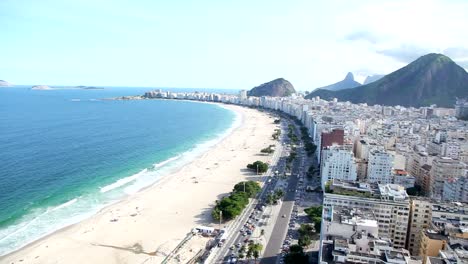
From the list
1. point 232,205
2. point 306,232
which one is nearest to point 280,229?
point 306,232

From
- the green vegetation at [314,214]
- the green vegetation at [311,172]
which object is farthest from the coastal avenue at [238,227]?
the green vegetation at [314,214]

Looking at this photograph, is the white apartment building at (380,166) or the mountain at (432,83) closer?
the white apartment building at (380,166)

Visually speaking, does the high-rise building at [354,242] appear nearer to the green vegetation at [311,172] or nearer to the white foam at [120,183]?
the green vegetation at [311,172]

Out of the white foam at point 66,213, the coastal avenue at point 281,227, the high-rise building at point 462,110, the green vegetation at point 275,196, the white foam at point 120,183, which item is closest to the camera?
the coastal avenue at point 281,227

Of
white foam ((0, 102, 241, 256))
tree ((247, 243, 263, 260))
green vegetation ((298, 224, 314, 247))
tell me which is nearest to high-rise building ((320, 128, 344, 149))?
white foam ((0, 102, 241, 256))

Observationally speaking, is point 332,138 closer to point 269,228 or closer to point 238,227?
point 269,228

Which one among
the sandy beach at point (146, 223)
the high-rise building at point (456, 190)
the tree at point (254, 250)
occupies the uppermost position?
the high-rise building at point (456, 190)

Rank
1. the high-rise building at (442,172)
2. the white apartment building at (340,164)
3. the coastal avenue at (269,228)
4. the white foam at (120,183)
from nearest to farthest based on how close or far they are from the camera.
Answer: the coastal avenue at (269,228), the high-rise building at (442,172), the white apartment building at (340,164), the white foam at (120,183)
